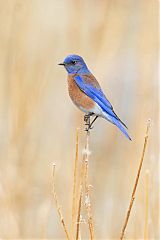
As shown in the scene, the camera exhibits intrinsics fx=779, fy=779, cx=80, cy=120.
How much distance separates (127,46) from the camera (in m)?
5.31

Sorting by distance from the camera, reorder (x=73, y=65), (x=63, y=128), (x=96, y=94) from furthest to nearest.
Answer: (x=63, y=128) → (x=73, y=65) → (x=96, y=94)

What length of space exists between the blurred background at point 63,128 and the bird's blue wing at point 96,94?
0.63 meters

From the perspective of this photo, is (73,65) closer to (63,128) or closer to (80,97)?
(80,97)

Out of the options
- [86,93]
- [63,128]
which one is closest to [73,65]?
[86,93]

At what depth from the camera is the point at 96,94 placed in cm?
229

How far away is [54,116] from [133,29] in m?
0.86

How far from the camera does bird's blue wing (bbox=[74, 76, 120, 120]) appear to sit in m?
2.28

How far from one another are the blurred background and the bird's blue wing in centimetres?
63

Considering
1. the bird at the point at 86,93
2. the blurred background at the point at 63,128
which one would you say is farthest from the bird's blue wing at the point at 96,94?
the blurred background at the point at 63,128

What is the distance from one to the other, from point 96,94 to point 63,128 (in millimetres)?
1683

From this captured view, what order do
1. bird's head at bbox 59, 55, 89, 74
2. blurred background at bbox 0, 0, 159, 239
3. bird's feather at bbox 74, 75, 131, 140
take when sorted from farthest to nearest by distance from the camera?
blurred background at bbox 0, 0, 159, 239 < bird's head at bbox 59, 55, 89, 74 < bird's feather at bbox 74, 75, 131, 140

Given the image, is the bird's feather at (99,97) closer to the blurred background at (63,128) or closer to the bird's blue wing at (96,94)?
the bird's blue wing at (96,94)

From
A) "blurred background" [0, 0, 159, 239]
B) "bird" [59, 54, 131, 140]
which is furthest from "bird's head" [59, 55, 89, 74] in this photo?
"blurred background" [0, 0, 159, 239]

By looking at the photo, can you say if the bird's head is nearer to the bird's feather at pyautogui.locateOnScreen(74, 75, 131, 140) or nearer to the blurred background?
the bird's feather at pyautogui.locateOnScreen(74, 75, 131, 140)
